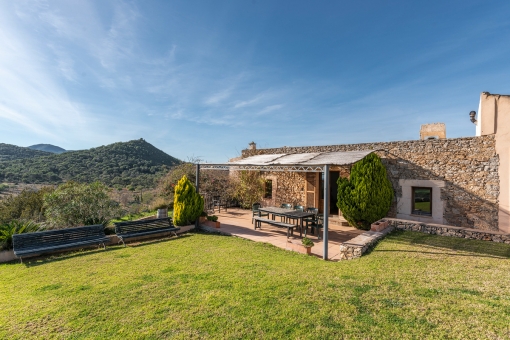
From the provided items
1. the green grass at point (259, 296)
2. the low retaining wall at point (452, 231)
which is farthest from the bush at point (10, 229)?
the low retaining wall at point (452, 231)

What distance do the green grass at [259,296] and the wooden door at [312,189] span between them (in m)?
6.44

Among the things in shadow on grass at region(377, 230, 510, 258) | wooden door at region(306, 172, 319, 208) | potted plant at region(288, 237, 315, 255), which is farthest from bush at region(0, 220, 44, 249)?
wooden door at region(306, 172, 319, 208)

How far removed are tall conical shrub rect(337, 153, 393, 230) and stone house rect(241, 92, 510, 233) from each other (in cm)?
109

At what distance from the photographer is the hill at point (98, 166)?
→ 72.9 feet

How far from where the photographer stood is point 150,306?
3.72 m

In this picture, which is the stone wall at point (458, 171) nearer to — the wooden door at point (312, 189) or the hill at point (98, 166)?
the wooden door at point (312, 189)

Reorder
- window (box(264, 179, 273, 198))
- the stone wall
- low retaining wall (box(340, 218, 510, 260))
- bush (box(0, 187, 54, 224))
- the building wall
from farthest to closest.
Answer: window (box(264, 179, 273, 198)), bush (box(0, 187, 54, 224)), the stone wall, the building wall, low retaining wall (box(340, 218, 510, 260))

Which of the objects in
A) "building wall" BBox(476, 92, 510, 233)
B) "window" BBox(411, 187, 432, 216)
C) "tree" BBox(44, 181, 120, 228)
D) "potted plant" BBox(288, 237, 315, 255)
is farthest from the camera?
"window" BBox(411, 187, 432, 216)

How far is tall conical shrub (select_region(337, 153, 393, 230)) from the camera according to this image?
31.9 ft

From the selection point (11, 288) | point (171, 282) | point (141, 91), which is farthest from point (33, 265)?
point (141, 91)

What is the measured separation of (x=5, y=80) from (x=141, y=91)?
19.6 ft

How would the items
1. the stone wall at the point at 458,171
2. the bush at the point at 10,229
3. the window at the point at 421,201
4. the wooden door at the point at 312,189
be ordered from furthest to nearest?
the wooden door at the point at 312,189 < the window at the point at 421,201 < the stone wall at the point at 458,171 < the bush at the point at 10,229

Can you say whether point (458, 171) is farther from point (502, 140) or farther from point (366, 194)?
point (366, 194)

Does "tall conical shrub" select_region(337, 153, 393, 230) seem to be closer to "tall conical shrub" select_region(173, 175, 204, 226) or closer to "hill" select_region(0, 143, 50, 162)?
"tall conical shrub" select_region(173, 175, 204, 226)
